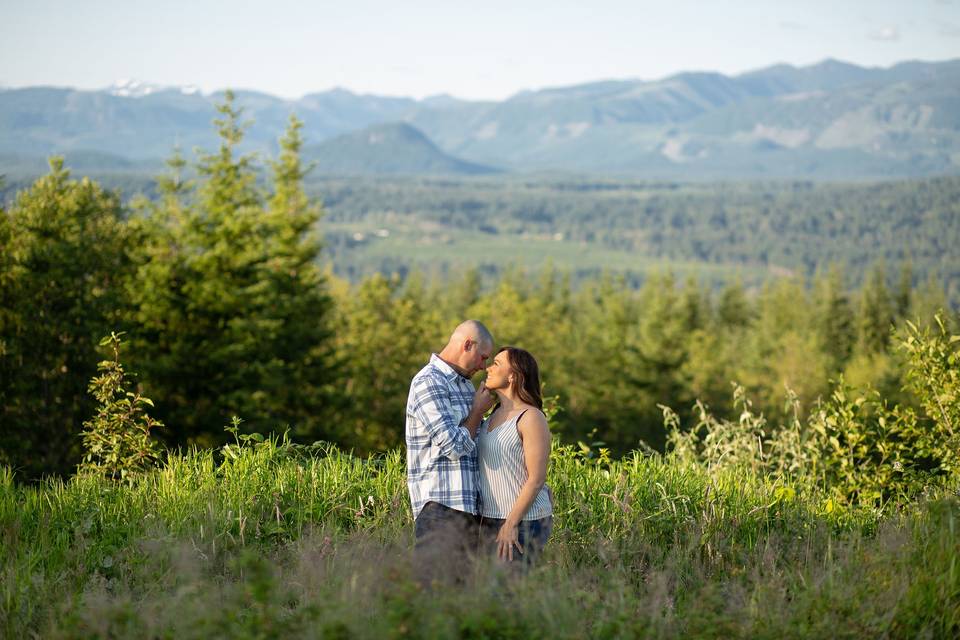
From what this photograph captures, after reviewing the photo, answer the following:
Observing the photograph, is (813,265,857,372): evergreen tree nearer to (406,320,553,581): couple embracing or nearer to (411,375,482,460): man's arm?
(406,320,553,581): couple embracing

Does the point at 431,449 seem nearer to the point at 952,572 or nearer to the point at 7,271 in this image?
the point at 952,572

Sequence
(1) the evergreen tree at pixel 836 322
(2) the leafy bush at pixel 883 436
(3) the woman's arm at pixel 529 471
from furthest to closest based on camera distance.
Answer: (1) the evergreen tree at pixel 836 322 < (2) the leafy bush at pixel 883 436 < (3) the woman's arm at pixel 529 471

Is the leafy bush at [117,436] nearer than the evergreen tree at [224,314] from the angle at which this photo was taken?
Yes

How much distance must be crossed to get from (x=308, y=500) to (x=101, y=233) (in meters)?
20.5

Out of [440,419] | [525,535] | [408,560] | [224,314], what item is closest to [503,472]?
[525,535]

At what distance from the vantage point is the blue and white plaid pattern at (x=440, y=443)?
15.6ft

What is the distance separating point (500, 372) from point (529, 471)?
0.53m

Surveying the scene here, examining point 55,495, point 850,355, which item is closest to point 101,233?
point 55,495

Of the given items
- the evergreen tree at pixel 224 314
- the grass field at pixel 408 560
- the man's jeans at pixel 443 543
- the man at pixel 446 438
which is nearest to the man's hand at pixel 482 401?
the man at pixel 446 438

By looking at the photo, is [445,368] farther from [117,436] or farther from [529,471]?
[117,436]

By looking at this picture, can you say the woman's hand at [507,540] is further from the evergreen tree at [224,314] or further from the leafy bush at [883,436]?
the evergreen tree at [224,314]

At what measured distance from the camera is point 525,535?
482 centimetres

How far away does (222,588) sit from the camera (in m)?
4.76

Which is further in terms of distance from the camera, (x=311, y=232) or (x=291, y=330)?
(x=311, y=232)
